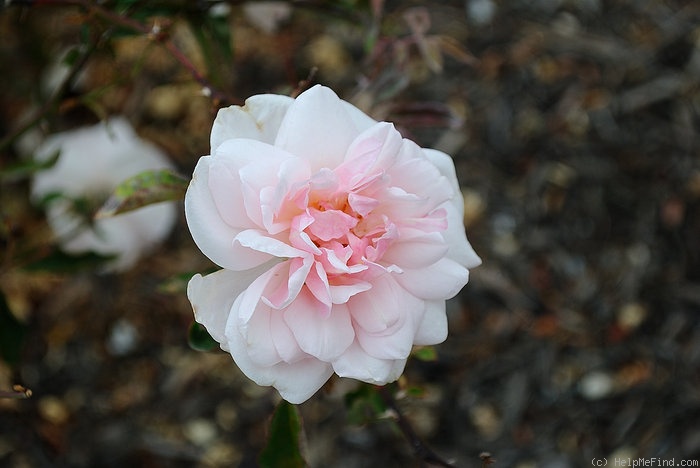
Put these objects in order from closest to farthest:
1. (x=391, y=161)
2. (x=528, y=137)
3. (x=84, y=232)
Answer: (x=391, y=161)
(x=84, y=232)
(x=528, y=137)

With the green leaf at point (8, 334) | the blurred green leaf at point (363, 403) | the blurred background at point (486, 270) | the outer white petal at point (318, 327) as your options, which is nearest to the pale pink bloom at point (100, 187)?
the blurred background at point (486, 270)

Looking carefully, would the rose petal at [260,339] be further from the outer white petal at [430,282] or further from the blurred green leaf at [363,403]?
the blurred green leaf at [363,403]

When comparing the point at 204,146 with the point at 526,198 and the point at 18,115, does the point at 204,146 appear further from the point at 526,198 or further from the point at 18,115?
the point at 526,198

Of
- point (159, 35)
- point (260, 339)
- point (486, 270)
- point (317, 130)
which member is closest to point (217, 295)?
point (260, 339)

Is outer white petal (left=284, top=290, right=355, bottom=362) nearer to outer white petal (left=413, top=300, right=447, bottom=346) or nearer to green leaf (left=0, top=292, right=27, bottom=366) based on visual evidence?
outer white petal (left=413, top=300, right=447, bottom=346)

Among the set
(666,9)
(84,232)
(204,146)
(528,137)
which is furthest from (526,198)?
(84,232)

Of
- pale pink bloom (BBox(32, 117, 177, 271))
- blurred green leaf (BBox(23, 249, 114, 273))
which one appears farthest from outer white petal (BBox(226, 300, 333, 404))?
pale pink bloom (BBox(32, 117, 177, 271))

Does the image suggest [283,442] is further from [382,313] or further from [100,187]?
[100,187]
